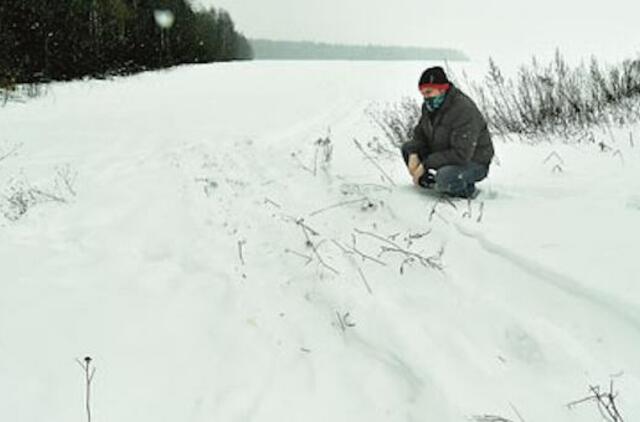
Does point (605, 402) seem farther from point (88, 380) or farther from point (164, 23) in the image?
point (164, 23)

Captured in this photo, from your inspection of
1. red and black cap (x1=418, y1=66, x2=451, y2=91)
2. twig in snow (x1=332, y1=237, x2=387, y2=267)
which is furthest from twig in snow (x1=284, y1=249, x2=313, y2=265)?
red and black cap (x1=418, y1=66, x2=451, y2=91)

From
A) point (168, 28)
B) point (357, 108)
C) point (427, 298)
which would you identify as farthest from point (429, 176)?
point (168, 28)

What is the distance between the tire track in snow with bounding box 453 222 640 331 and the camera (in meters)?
3.02

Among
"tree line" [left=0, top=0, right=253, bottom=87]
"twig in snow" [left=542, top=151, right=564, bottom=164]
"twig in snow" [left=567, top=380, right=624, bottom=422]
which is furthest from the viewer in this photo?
"tree line" [left=0, top=0, right=253, bottom=87]

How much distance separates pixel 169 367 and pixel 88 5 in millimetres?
24303

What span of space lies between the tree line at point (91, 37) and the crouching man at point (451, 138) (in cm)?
1284

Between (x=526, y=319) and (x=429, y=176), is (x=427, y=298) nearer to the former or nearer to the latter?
(x=526, y=319)

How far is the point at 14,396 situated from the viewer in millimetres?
2732

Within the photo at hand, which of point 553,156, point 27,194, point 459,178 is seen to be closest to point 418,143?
point 459,178

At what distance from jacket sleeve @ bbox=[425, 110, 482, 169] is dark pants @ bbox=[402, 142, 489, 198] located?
0.08 meters

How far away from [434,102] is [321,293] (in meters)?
2.44

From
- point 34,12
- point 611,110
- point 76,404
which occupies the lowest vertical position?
point 76,404

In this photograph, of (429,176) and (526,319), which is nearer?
(526,319)

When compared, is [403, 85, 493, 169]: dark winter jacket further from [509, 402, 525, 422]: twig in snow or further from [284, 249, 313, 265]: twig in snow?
[509, 402, 525, 422]: twig in snow
